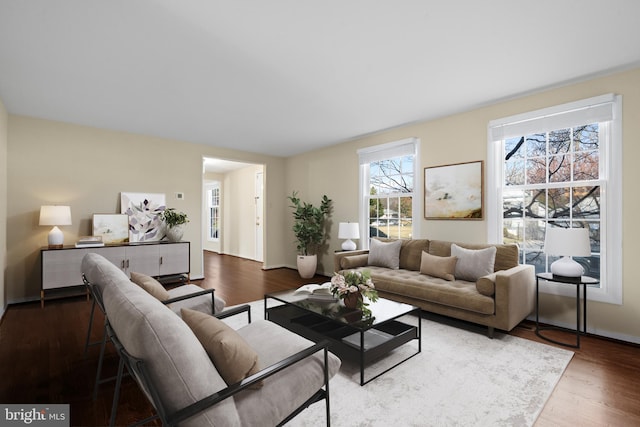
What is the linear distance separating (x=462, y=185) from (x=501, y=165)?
0.51 metres

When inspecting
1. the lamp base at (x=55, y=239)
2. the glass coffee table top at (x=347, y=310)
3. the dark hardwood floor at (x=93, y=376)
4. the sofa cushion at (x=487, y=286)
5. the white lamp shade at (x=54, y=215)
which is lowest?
the dark hardwood floor at (x=93, y=376)

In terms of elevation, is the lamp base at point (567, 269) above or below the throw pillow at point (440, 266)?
above

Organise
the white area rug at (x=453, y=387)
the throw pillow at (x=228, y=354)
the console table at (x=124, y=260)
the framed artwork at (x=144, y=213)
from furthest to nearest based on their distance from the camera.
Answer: the framed artwork at (x=144, y=213) → the console table at (x=124, y=260) → the white area rug at (x=453, y=387) → the throw pillow at (x=228, y=354)

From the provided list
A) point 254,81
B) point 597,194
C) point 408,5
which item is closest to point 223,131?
point 254,81

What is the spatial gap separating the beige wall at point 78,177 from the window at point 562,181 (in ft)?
16.8

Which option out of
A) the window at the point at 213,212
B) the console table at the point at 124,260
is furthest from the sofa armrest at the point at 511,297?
the window at the point at 213,212

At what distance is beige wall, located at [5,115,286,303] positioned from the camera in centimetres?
416

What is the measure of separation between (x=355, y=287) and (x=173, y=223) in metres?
3.97

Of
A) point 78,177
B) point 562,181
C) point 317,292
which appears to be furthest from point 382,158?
point 78,177

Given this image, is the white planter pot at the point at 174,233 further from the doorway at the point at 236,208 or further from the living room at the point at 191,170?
the doorway at the point at 236,208

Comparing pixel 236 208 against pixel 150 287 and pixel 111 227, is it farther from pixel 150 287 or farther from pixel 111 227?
pixel 150 287

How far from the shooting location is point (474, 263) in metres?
3.46

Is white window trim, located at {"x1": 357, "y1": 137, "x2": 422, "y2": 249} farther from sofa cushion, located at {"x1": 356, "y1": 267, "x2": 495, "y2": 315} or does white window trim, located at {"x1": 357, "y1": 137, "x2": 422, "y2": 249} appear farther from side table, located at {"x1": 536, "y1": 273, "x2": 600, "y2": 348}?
side table, located at {"x1": 536, "y1": 273, "x2": 600, "y2": 348}

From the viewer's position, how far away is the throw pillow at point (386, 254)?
4.28 m
